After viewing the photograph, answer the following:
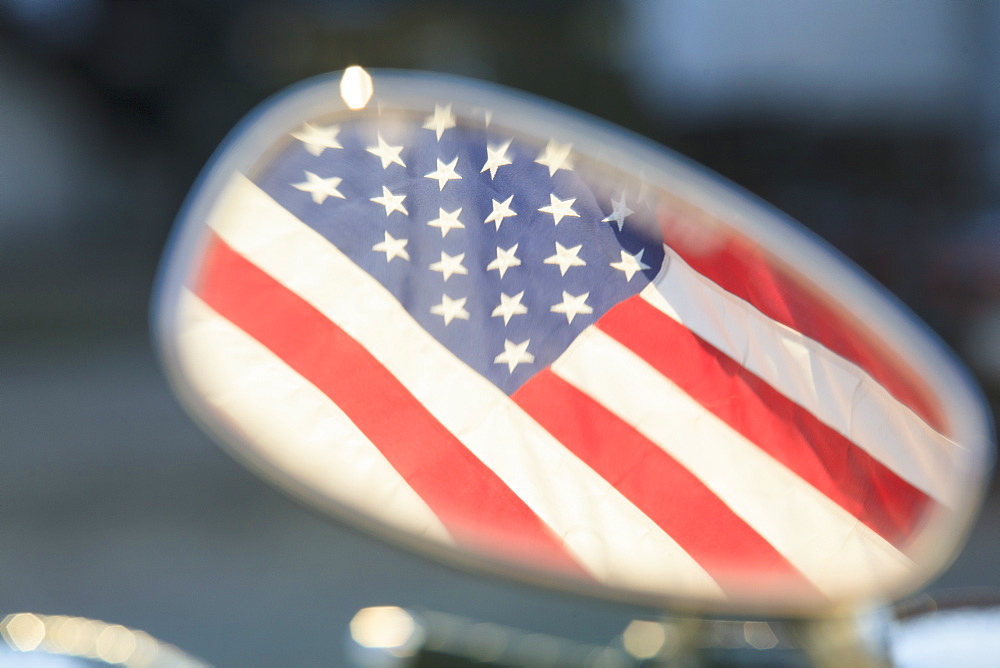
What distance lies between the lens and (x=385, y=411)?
2.54 feet

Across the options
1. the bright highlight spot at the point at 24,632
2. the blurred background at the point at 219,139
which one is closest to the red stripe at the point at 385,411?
the bright highlight spot at the point at 24,632

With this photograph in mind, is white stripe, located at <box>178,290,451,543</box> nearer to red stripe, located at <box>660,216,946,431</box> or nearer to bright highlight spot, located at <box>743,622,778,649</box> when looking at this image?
red stripe, located at <box>660,216,946,431</box>

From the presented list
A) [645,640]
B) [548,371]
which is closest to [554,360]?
[548,371]

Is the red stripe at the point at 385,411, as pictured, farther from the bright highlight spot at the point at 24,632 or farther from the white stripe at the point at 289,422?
the bright highlight spot at the point at 24,632

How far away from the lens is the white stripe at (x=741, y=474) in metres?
0.73

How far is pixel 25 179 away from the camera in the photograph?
596 cm

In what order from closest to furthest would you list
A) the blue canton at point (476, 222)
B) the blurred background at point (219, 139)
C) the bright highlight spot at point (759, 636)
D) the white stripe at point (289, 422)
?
the white stripe at point (289, 422) < the blue canton at point (476, 222) < the bright highlight spot at point (759, 636) < the blurred background at point (219, 139)

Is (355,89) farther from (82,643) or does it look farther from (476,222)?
(82,643)

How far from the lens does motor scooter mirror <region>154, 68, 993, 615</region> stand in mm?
729

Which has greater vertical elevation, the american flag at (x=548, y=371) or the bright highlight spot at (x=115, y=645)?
the american flag at (x=548, y=371)

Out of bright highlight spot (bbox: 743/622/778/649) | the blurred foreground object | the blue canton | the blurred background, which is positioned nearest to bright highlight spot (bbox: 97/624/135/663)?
the blurred foreground object

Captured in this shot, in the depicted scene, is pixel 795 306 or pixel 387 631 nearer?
pixel 795 306

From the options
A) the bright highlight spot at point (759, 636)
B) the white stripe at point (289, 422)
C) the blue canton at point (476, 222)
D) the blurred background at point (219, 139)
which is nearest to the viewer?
the white stripe at point (289, 422)

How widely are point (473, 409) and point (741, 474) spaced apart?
23cm
